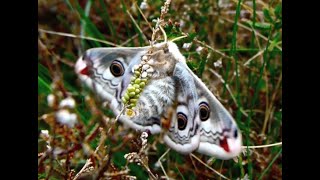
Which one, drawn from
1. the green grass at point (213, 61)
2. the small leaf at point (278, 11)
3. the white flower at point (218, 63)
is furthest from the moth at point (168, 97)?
the small leaf at point (278, 11)

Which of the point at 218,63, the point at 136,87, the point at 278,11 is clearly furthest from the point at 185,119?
the point at 278,11

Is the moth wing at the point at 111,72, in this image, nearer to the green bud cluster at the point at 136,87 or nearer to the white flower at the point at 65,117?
the green bud cluster at the point at 136,87

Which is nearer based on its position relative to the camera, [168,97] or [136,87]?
[136,87]

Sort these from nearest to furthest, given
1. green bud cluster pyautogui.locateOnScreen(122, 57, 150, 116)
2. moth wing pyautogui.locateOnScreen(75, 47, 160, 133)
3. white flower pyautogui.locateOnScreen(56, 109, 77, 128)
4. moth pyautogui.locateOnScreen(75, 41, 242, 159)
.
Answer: white flower pyautogui.locateOnScreen(56, 109, 77, 128)
green bud cluster pyautogui.locateOnScreen(122, 57, 150, 116)
moth pyautogui.locateOnScreen(75, 41, 242, 159)
moth wing pyautogui.locateOnScreen(75, 47, 160, 133)

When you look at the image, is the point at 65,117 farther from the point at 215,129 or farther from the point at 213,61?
the point at 213,61

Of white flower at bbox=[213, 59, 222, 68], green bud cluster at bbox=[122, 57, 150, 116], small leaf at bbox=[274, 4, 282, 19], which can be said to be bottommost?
green bud cluster at bbox=[122, 57, 150, 116]

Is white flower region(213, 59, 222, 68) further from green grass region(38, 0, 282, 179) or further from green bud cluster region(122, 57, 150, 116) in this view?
green bud cluster region(122, 57, 150, 116)

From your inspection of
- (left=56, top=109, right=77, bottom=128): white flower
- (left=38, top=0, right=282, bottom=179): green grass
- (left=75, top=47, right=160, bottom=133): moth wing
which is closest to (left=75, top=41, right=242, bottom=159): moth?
(left=75, top=47, right=160, bottom=133): moth wing
